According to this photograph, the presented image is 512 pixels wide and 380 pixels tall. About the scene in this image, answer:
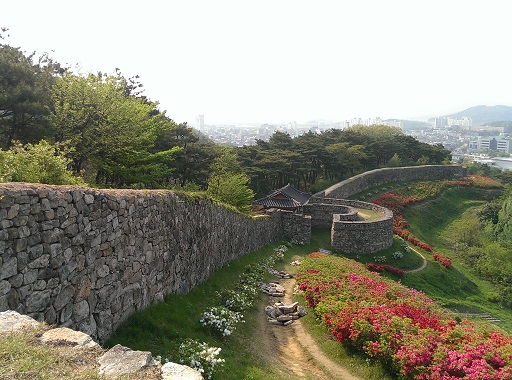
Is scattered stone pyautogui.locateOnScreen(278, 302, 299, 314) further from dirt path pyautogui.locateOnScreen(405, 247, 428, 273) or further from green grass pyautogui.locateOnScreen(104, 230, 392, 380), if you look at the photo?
dirt path pyautogui.locateOnScreen(405, 247, 428, 273)

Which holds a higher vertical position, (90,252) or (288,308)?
(90,252)

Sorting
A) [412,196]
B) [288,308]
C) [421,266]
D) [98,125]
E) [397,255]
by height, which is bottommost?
[421,266]

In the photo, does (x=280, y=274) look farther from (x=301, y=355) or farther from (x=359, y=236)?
(x=359, y=236)

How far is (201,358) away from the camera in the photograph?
7379mm

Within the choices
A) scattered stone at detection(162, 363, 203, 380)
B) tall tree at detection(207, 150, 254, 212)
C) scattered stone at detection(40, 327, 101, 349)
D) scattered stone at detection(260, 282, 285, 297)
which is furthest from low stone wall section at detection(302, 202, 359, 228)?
scattered stone at detection(40, 327, 101, 349)

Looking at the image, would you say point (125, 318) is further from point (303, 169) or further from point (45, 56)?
point (303, 169)

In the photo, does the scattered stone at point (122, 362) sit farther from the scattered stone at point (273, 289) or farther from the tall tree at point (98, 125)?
the scattered stone at point (273, 289)

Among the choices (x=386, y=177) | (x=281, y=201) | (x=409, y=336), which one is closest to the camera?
(x=409, y=336)

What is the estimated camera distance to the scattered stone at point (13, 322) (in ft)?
14.8

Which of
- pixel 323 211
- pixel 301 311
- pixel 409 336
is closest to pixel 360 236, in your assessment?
pixel 323 211

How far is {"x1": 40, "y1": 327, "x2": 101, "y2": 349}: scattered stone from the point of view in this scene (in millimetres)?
4461

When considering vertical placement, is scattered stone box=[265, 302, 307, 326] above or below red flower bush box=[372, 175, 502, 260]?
above

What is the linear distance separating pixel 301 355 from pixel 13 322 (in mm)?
8219

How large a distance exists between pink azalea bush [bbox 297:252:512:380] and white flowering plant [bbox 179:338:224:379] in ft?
14.7
